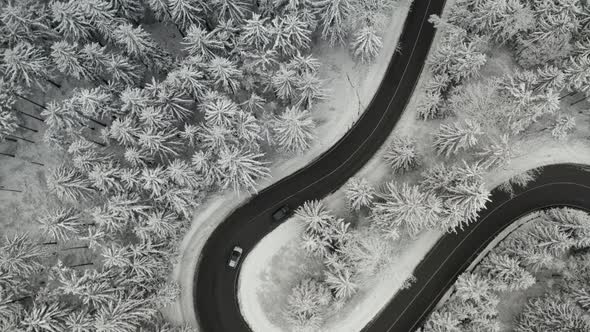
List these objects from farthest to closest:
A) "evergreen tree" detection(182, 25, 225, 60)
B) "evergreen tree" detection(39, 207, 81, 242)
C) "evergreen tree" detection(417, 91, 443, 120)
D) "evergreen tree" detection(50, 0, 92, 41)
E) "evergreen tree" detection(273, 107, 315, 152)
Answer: "evergreen tree" detection(417, 91, 443, 120), "evergreen tree" detection(50, 0, 92, 41), "evergreen tree" detection(182, 25, 225, 60), "evergreen tree" detection(273, 107, 315, 152), "evergreen tree" detection(39, 207, 81, 242)

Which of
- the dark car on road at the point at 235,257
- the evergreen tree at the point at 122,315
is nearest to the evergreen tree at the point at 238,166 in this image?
the dark car on road at the point at 235,257

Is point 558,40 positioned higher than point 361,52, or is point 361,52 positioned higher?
point 558,40

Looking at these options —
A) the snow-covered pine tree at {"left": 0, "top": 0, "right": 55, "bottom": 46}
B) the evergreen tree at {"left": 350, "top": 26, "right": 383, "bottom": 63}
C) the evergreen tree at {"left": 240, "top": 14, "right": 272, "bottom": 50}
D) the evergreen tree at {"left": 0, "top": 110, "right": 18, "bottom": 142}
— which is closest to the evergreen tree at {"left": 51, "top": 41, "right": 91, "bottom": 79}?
the snow-covered pine tree at {"left": 0, "top": 0, "right": 55, "bottom": 46}

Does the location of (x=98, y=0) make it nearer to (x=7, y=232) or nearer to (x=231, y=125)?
(x=231, y=125)

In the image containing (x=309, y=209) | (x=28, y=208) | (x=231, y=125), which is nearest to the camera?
(x=231, y=125)

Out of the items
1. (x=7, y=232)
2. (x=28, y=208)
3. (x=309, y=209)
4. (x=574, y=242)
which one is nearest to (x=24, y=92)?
(x=28, y=208)

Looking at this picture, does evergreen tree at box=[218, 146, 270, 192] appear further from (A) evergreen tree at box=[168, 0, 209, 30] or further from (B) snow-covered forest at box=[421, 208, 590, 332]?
(B) snow-covered forest at box=[421, 208, 590, 332]

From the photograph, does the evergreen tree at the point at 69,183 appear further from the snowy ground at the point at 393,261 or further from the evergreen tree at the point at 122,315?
the snowy ground at the point at 393,261
